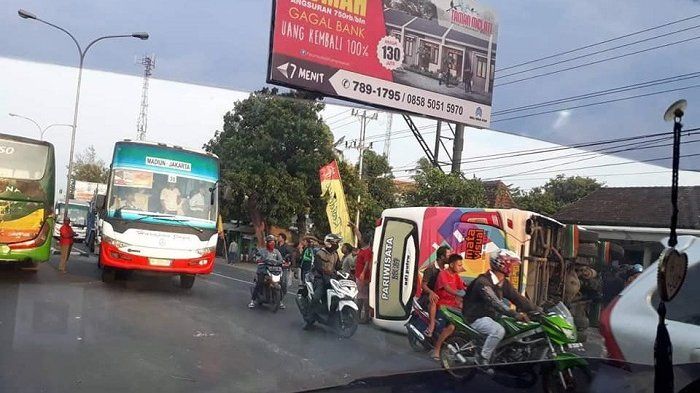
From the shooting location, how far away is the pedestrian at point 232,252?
15.7ft

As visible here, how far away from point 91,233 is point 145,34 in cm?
212

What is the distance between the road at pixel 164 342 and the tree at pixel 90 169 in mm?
964

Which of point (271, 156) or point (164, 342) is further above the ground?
point (271, 156)

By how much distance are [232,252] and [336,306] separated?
0.92 meters

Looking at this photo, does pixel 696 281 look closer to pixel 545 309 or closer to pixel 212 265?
pixel 545 309

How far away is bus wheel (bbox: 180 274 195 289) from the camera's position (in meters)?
4.72

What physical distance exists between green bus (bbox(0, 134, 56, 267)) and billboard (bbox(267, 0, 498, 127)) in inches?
70.5

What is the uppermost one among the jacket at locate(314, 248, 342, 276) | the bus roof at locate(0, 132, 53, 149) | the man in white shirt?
the bus roof at locate(0, 132, 53, 149)

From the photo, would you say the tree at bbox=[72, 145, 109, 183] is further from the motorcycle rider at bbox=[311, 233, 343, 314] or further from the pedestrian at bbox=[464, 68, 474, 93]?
the pedestrian at bbox=[464, 68, 474, 93]

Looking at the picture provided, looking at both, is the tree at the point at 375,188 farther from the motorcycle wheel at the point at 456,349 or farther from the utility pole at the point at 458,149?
the motorcycle wheel at the point at 456,349

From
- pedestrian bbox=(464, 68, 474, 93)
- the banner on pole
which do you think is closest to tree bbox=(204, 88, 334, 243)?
the banner on pole

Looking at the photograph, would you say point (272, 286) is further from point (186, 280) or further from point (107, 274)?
point (107, 274)

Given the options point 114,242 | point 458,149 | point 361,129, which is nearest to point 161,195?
point 114,242

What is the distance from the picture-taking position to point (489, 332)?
4.23 metres
